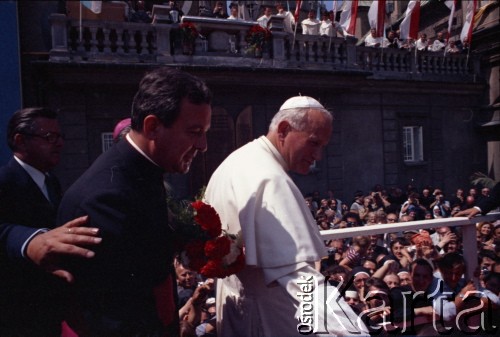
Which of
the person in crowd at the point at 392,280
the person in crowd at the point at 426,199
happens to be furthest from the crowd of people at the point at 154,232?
the person in crowd at the point at 426,199

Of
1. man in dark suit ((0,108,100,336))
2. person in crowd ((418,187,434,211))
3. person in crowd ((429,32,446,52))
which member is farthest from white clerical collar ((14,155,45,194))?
person in crowd ((429,32,446,52))

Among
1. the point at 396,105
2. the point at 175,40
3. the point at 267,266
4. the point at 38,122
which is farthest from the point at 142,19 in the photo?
the point at 267,266

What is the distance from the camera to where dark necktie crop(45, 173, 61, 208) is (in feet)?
6.97

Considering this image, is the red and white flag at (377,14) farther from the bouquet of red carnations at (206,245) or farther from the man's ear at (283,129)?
the bouquet of red carnations at (206,245)

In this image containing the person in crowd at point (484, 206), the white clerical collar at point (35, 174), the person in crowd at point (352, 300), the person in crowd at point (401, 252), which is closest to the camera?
the white clerical collar at point (35, 174)

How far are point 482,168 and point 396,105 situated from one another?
14.3ft

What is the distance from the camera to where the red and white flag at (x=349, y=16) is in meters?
13.3

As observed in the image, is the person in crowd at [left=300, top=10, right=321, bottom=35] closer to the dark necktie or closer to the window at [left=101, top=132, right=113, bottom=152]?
the window at [left=101, top=132, right=113, bottom=152]

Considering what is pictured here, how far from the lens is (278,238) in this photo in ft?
6.24

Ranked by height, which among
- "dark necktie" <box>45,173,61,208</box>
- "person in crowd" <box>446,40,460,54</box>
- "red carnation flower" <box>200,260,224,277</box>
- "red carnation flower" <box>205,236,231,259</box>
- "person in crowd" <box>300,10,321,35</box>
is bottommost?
"red carnation flower" <box>200,260,224,277</box>

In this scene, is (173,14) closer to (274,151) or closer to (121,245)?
(274,151)

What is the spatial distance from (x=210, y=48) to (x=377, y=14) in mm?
5298

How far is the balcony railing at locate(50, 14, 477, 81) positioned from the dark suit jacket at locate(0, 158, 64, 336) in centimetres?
926

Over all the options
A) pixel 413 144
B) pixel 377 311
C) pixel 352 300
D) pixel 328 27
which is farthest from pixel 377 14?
pixel 377 311
